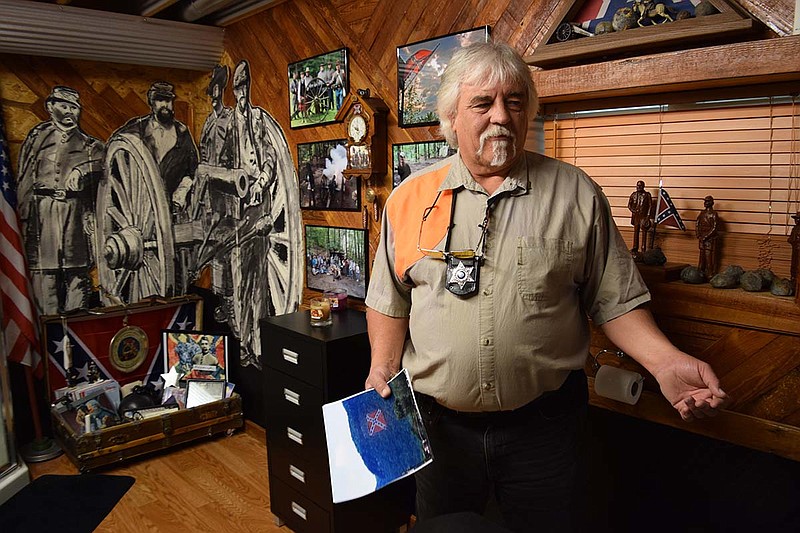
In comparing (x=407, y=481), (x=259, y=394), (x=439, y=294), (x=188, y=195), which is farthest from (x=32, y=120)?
(x=439, y=294)

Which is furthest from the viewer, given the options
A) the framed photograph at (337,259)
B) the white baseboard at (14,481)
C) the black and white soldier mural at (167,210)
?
the black and white soldier mural at (167,210)

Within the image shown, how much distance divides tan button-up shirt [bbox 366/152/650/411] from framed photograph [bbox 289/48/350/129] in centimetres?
168

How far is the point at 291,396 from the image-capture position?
2861 mm

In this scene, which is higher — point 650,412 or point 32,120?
point 32,120

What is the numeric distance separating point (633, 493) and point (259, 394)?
105 inches

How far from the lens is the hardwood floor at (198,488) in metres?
3.06

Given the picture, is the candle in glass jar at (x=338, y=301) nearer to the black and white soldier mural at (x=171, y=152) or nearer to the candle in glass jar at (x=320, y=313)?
the candle in glass jar at (x=320, y=313)

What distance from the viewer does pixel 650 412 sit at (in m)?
1.88

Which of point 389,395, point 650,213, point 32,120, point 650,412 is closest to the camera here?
point 389,395

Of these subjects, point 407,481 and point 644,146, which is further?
point 407,481

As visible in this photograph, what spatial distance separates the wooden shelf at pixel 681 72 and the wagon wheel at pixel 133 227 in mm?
3066

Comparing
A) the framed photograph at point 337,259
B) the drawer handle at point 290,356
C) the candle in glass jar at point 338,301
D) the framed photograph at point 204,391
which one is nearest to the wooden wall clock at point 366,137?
the framed photograph at point 337,259

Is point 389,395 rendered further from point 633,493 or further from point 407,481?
point 407,481

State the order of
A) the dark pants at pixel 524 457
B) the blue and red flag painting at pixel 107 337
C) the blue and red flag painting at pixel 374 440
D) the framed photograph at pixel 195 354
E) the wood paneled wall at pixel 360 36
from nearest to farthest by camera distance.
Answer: the blue and red flag painting at pixel 374 440, the dark pants at pixel 524 457, the wood paneled wall at pixel 360 36, the blue and red flag painting at pixel 107 337, the framed photograph at pixel 195 354
